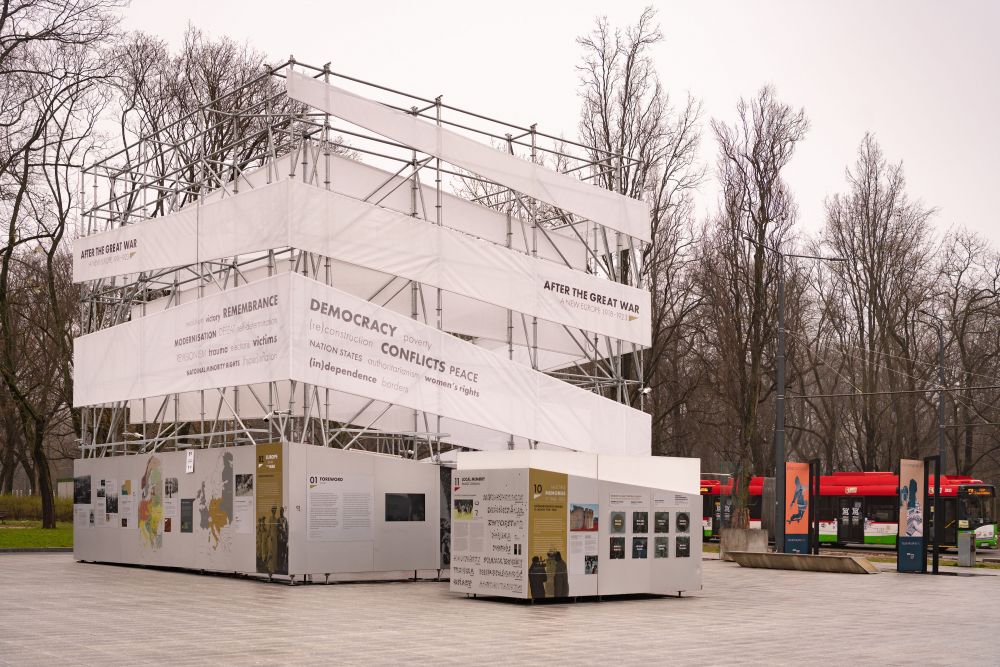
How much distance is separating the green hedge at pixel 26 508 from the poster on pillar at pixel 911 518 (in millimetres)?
38182

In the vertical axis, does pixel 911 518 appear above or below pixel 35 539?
above

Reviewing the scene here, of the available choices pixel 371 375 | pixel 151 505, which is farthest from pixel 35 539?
pixel 371 375

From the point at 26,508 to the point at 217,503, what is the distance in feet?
112

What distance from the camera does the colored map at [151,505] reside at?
2617 centimetres

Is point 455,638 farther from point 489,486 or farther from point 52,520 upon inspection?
point 52,520

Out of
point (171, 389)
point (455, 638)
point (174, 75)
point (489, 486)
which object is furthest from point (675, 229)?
point (455, 638)

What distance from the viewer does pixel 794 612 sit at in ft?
60.4

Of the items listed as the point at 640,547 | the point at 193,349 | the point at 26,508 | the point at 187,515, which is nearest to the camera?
the point at 640,547

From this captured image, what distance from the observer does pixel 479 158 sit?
28781 mm

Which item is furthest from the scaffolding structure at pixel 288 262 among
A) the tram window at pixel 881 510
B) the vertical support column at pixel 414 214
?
the tram window at pixel 881 510

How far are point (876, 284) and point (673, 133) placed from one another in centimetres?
1725

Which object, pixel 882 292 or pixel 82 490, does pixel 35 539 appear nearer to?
pixel 82 490

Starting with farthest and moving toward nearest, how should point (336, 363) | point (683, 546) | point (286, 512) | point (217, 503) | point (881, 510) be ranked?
point (881, 510) < point (217, 503) < point (336, 363) < point (286, 512) < point (683, 546)

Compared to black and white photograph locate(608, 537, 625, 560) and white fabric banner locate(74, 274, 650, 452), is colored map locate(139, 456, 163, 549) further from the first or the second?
black and white photograph locate(608, 537, 625, 560)
